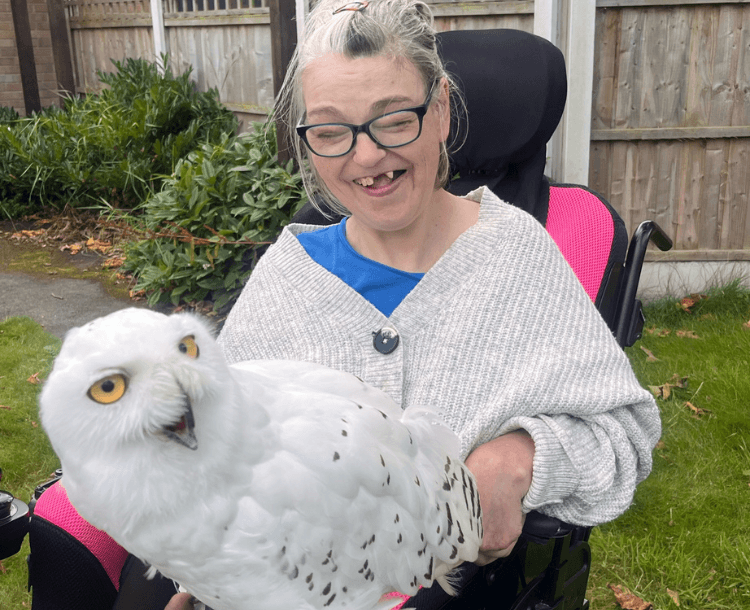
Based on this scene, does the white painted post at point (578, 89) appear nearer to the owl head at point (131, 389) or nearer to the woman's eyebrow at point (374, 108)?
the woman's eyebrow at point (374, 108)

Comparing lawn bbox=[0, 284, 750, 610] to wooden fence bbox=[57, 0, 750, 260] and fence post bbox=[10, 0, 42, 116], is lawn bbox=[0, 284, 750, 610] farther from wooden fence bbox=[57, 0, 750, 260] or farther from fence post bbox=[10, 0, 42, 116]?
fence post bbox=[10, 0, 42, 116]

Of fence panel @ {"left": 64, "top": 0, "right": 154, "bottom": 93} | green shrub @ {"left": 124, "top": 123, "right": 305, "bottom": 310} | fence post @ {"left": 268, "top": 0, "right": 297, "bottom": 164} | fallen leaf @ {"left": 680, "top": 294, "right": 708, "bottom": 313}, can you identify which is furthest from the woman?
fence panel @ {"left": 64, "top": 0, "right": 154, "bottom": 93}

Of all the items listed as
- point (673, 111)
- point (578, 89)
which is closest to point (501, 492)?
point (578, 89)

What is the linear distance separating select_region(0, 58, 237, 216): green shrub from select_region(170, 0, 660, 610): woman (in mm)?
4408

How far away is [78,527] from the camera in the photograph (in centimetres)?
142

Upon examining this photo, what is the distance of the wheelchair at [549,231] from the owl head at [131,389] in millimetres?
581

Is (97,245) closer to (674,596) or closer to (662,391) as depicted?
(662,391)

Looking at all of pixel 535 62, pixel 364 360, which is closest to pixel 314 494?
pixel 364 360

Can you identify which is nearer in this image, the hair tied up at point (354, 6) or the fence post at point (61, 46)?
the hair tied up at point (354, 6)

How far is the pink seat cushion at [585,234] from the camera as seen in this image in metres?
1.87

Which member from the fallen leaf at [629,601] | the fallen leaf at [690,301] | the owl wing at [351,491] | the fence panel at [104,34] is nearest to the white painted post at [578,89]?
the fallen leaf at [690,301]

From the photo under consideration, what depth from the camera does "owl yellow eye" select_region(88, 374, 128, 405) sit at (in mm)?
894

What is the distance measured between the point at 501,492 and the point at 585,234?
0.81 metres

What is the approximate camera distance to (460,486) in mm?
1302
